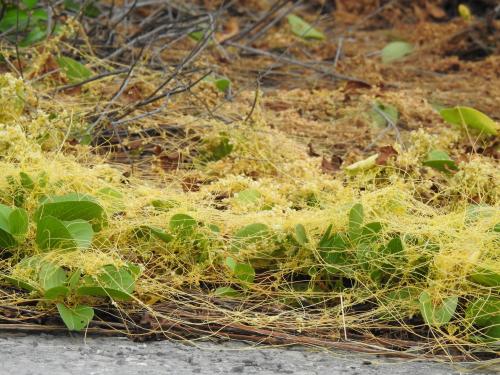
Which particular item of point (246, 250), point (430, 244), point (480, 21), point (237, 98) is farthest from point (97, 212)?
point (480, 21)

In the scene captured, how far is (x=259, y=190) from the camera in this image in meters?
2.81

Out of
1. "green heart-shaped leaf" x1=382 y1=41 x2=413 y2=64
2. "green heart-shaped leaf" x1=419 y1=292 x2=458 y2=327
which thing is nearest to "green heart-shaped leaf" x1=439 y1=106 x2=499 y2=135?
"green heart-shaped leaf" x1=419 y1=292 x2=458 y2=327

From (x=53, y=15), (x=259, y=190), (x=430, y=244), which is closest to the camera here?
(x=430, y=244)

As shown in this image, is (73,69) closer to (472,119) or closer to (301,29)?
(472,119)

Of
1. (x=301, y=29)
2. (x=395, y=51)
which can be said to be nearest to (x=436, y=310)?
(x=395, y=51)

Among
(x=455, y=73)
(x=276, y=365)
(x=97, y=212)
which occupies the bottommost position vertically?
(x=455, y=73)

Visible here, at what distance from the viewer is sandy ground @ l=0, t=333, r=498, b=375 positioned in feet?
6.57

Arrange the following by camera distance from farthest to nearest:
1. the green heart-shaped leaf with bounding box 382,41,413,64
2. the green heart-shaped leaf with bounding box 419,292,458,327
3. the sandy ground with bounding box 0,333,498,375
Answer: the green heart-shaped leaf with bounding box 382,41,413,64 < the green heart-shaped leaf with bounding box 419,292,458,327 < the sandy ground with bounding box 0,333,498,375

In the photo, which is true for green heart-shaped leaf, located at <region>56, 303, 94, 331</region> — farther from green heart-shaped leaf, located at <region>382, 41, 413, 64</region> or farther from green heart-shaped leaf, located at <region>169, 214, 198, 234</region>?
green heart-shaped leaf, located at <region>382, 41, 413, 64</region>

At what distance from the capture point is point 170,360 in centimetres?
208

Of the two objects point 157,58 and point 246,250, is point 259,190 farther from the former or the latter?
point 157,58

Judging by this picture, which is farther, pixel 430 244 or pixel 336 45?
pixel 336 45

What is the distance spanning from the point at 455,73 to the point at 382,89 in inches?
33.4

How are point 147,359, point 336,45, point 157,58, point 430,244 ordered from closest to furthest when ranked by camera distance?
point 147,359
point 430,244
point 157,58
point 336,45
